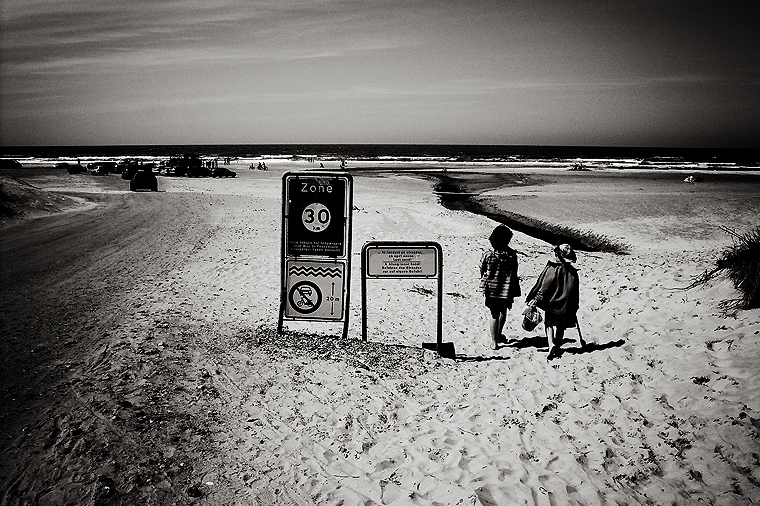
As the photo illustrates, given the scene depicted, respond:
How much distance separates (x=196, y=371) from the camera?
5.42 m

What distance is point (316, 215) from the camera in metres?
6.59

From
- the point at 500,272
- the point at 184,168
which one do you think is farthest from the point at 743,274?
the point at 184,168

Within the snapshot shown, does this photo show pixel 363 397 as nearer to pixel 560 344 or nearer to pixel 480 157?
pixel 560 344

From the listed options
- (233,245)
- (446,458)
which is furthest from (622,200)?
(446,458)

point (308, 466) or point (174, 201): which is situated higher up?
point (174, 201)

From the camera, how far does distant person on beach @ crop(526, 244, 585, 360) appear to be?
20.0 feet

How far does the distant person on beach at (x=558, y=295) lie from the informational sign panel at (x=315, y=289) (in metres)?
2.78

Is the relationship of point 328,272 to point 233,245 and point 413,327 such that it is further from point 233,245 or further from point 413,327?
point 233,245

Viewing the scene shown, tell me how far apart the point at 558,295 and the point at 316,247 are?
11.3 feet

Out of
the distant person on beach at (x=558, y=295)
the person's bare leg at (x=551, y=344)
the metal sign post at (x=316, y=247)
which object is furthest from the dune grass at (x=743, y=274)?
the metal sign post at (x=316, y=247)

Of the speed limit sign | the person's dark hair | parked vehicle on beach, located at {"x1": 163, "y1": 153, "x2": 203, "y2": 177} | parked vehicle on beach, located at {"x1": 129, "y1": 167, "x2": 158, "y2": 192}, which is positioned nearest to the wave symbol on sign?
the speed limit sign

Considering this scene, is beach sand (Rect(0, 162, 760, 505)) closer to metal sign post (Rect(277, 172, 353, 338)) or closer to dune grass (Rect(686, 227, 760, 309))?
dune grass (Rect(686, 227, 760, 309))

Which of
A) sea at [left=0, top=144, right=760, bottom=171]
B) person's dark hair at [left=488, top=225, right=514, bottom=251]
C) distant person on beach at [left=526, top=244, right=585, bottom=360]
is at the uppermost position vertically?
sea at [left=0, top=144, right=760, bottom=171]

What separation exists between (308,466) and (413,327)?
13.2 ft
